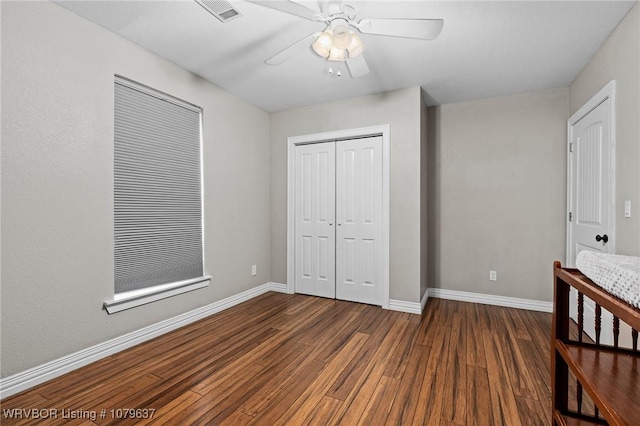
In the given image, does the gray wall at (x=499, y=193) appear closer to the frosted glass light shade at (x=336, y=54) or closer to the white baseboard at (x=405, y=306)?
the white baseboard at (x=405, y=306)

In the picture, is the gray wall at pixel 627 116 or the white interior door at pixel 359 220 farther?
the white interior door at pixel 359 220

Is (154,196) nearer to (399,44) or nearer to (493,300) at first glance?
(399,44)

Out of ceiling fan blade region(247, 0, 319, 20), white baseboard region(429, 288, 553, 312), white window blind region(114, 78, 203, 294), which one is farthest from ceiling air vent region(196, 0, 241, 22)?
white baseboard region(429, 288, 553, 312)

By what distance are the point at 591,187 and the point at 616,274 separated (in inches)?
87.9

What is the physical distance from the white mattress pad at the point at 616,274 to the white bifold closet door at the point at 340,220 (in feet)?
7.77

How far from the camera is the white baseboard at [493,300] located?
133 inches

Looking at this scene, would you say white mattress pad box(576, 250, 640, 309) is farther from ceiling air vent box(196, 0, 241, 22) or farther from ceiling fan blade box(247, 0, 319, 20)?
ceiling air vent box(196, 0, 241, 22)

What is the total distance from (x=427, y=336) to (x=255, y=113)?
3.31m

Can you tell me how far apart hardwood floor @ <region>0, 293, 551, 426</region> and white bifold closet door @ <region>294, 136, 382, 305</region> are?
723 millimetres

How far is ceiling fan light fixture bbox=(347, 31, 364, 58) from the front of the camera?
1.86 meters

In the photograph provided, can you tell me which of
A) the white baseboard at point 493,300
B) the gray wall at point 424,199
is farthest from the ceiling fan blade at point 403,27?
the white baseboard at point 493,300

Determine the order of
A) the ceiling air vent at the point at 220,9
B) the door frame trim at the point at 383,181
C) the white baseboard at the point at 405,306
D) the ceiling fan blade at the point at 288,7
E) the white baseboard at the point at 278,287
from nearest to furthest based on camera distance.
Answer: the ceiling fan blade at the point at 288,7, the ceiling air vent at the point at 220,9, the white baseboard at the point at 405,306, the door frame trim at the point at 383,181, the white baseboard at the point at 278,287

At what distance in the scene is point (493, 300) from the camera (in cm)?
359

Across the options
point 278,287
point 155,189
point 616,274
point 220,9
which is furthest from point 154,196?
point 616,274
